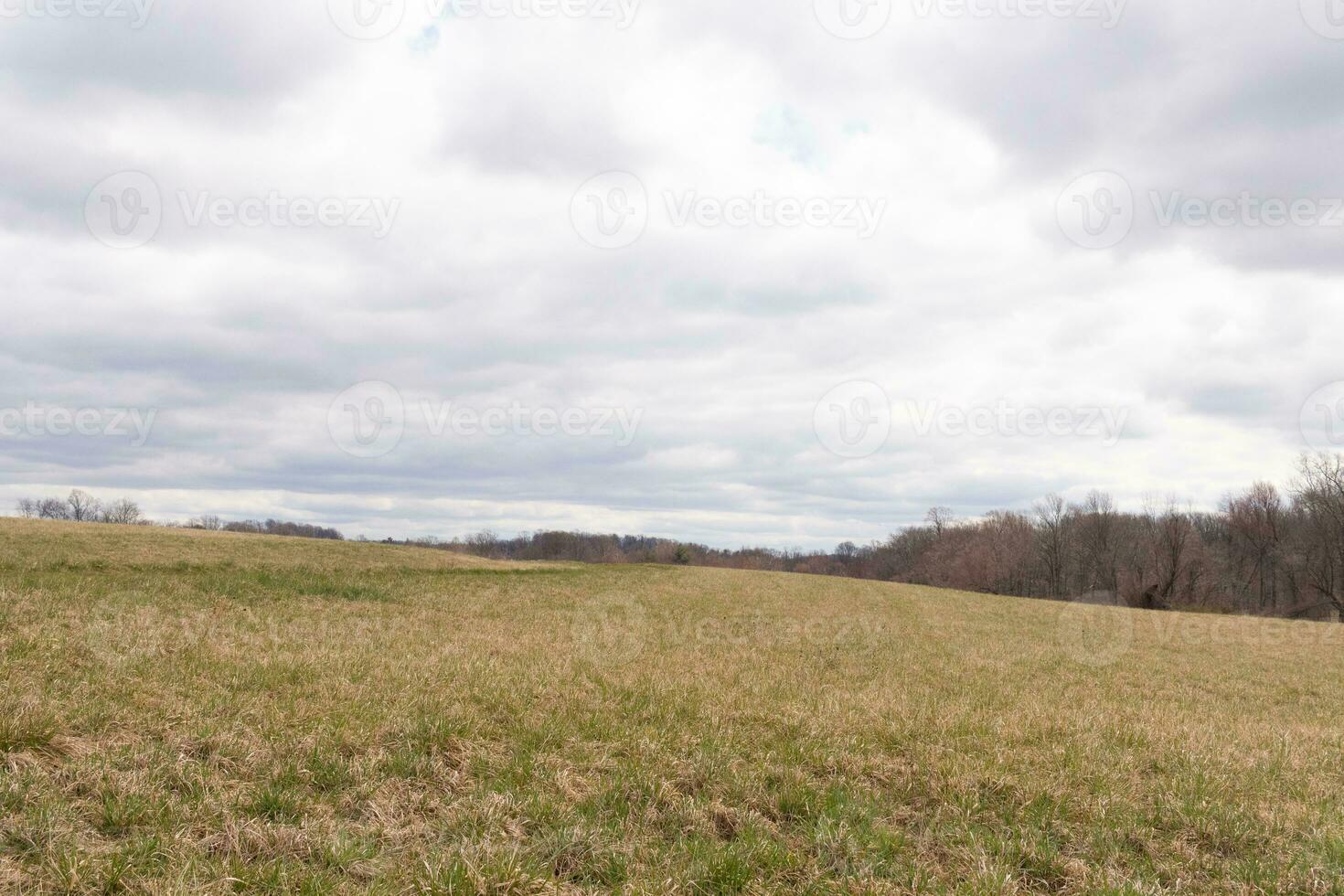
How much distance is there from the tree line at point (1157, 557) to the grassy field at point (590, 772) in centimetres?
7801

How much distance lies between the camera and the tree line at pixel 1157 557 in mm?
76562

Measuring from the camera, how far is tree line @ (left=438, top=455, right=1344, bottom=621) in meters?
76.6

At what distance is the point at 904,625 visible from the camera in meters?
29.3

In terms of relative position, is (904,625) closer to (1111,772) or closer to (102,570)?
(1111,772)

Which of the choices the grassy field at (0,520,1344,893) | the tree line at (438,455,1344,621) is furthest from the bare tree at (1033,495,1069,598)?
the grassy field at (0,520,1344,893)

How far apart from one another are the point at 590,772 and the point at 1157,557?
3844 inches

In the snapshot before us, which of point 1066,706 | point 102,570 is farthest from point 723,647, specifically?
point 102,570

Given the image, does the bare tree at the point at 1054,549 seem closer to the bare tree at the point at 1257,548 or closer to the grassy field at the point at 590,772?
the bare tree at the point at 1257,548

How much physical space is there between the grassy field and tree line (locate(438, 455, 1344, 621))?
78005 millimetres

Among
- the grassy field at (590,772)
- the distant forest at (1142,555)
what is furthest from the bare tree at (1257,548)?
the grassy field at (590,772)

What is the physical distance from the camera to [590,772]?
24.6 ft

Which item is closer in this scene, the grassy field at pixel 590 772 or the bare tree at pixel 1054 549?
the grassy field at pixel 590 772

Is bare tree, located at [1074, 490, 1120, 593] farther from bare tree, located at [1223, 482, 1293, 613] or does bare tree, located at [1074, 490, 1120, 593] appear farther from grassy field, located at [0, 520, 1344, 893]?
grassy field, located at [0, 520, 1344, 893]

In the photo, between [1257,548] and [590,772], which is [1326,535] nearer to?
[1257,548]
